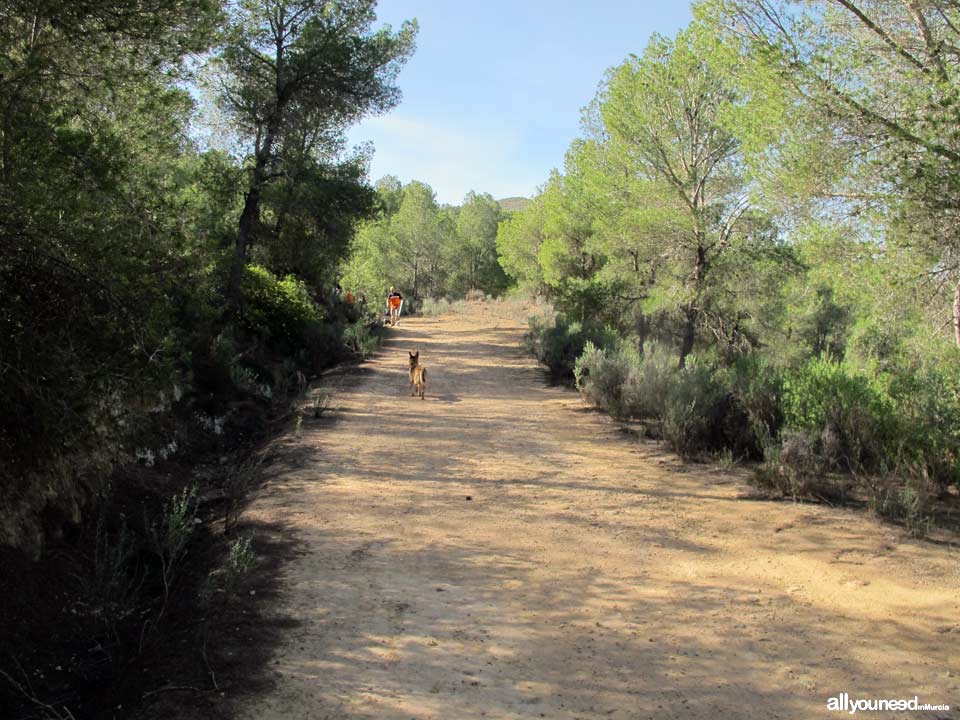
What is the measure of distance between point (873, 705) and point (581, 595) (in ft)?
6.19

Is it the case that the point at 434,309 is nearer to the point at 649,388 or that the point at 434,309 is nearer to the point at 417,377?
the point at 417,377

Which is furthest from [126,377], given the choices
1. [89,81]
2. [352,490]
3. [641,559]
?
[641,559]

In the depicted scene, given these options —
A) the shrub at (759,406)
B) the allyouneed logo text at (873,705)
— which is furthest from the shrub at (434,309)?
the allyouneed logo text at (873,705)

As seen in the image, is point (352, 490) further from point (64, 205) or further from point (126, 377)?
point (64, 205)

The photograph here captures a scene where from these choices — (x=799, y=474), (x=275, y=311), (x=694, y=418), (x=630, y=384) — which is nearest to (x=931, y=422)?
(x=799, y=474)

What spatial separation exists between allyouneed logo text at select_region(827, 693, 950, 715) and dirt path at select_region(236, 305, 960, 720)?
0.06 m

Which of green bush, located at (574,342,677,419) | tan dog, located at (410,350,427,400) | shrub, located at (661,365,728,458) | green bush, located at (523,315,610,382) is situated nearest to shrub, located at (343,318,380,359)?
green bush, located at (523,315,610,382)

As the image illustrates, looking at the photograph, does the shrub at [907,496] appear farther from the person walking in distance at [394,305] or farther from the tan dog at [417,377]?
the person walking in distance at [394,305]

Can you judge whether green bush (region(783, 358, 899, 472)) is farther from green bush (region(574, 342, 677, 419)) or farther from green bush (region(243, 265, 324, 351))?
green bush (region(243, 265, 324, 351))

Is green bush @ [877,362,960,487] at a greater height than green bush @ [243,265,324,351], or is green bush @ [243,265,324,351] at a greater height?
green bush @ [243,265,324,351]

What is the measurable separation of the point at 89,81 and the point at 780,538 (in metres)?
7.64

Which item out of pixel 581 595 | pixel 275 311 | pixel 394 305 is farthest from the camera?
pixel 394 305

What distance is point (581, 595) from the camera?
4996 mm

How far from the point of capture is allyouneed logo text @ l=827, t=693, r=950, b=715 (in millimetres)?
3617
